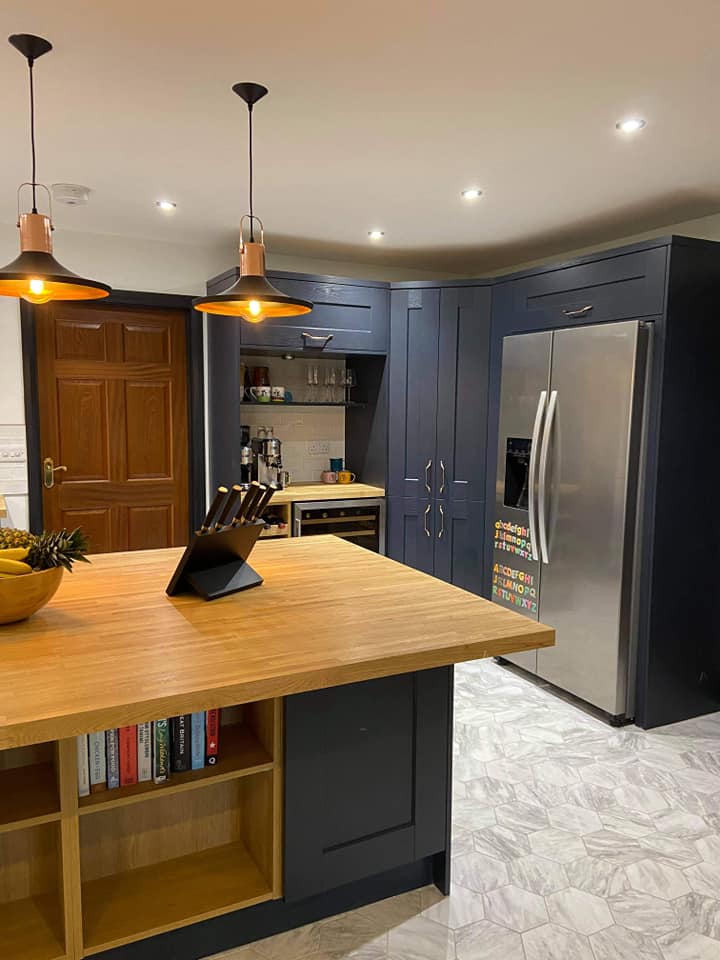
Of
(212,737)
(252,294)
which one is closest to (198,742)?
(212,737)

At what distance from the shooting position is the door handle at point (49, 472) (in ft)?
13.6

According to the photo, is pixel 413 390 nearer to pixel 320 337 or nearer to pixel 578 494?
pixel 320 337

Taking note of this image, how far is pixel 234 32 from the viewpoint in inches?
74.4

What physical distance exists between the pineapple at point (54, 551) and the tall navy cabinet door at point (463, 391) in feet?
9.50

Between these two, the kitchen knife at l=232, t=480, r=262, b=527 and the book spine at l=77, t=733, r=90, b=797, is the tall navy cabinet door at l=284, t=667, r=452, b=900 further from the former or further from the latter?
the kitchen knife at l=232, t=480, r=262, b=527

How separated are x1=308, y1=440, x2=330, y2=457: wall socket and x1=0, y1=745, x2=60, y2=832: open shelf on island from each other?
10.9 feet

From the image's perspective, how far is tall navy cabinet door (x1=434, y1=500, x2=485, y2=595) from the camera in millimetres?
4328

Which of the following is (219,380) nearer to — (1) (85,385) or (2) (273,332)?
(2) (273,332)

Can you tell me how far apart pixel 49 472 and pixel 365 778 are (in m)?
3.04

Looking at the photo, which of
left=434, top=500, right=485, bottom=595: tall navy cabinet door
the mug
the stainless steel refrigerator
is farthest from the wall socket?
the stainless steel refrigerator

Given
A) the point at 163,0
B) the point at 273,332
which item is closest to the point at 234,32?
the point at 163,0

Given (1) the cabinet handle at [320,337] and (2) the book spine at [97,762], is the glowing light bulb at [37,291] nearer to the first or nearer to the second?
(2) the book spine at [97,762]

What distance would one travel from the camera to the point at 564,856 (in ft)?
7.60

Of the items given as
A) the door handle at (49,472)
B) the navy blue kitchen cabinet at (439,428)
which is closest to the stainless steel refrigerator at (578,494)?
the navy blue kitchen cabinet at (439,428)
